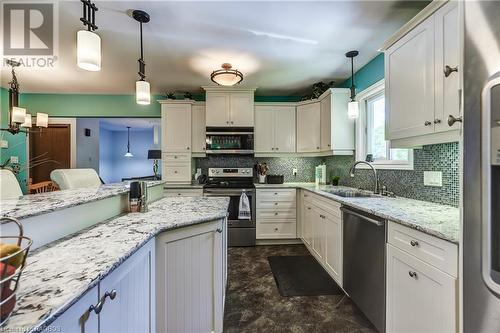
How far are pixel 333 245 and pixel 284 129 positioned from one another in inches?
85.3

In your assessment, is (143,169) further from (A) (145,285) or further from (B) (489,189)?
(B) (489,189)

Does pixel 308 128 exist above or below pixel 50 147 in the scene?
above

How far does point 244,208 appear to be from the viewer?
134 inches

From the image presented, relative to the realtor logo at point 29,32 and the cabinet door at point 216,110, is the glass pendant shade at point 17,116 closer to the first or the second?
the realtor logo at point 29,32

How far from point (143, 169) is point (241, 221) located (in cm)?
744

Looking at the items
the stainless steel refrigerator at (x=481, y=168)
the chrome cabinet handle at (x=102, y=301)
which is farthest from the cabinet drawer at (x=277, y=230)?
the chrome cabinet handle at (x=102, y=301)

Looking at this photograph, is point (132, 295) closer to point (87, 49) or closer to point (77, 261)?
point (77, 261)

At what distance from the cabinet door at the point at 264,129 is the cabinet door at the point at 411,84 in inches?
83.0

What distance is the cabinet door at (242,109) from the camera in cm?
370

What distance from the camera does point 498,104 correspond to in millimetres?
730

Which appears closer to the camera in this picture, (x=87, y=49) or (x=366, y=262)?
(x=87, y=49)

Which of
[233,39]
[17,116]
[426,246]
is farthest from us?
[17,116]

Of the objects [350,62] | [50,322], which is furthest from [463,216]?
[350,62]

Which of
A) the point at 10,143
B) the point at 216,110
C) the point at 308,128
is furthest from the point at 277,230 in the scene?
the point at 10,143
